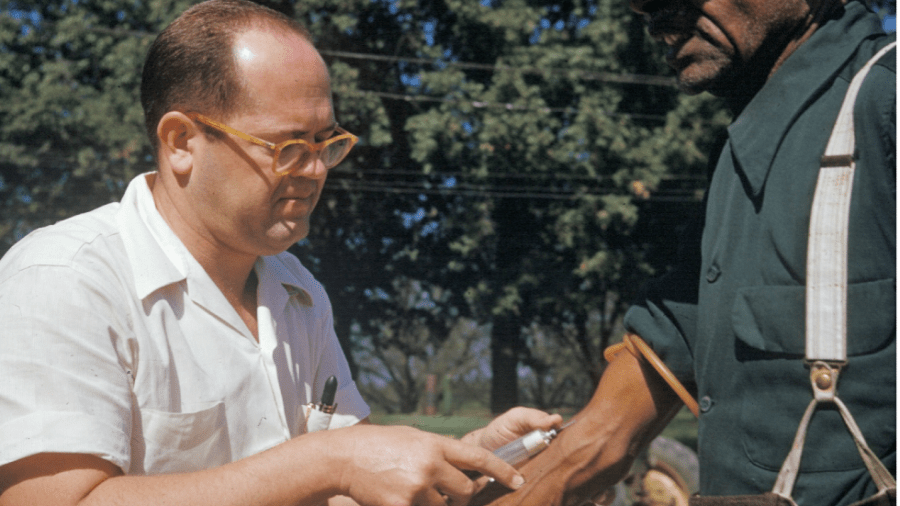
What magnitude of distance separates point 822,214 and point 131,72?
37.6 ft

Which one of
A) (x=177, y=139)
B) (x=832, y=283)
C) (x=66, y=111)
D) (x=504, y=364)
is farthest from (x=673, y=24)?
(x=504, y=364)

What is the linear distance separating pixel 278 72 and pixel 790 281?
99cm

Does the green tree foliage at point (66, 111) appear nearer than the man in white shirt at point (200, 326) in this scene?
No

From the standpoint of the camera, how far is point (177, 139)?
5.46 ft

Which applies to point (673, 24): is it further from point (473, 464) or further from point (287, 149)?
point (473, 464)

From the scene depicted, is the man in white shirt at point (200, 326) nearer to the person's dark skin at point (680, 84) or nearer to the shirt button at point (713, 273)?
the person's dark skin at point (680, 84)

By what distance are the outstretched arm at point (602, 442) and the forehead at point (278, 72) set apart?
0.92 metres

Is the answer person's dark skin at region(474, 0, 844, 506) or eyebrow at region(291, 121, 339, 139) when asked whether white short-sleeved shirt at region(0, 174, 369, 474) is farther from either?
person's dark skin at region(474, 0, 844, 506)

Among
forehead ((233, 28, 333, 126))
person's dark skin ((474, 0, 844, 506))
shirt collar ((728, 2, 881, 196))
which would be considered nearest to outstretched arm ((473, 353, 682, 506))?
person's dark skin ((474, 0, 844, 506))

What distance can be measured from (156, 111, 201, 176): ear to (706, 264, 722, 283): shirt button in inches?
40.0

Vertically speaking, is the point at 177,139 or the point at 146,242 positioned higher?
the point at 177,139

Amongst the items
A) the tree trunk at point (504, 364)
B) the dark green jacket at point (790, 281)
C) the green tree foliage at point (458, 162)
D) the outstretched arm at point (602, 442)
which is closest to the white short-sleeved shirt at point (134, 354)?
the outstretched arm at point (602, 442)

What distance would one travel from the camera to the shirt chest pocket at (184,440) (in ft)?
4.94

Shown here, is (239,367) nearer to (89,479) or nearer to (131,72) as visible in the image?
(89,479)
